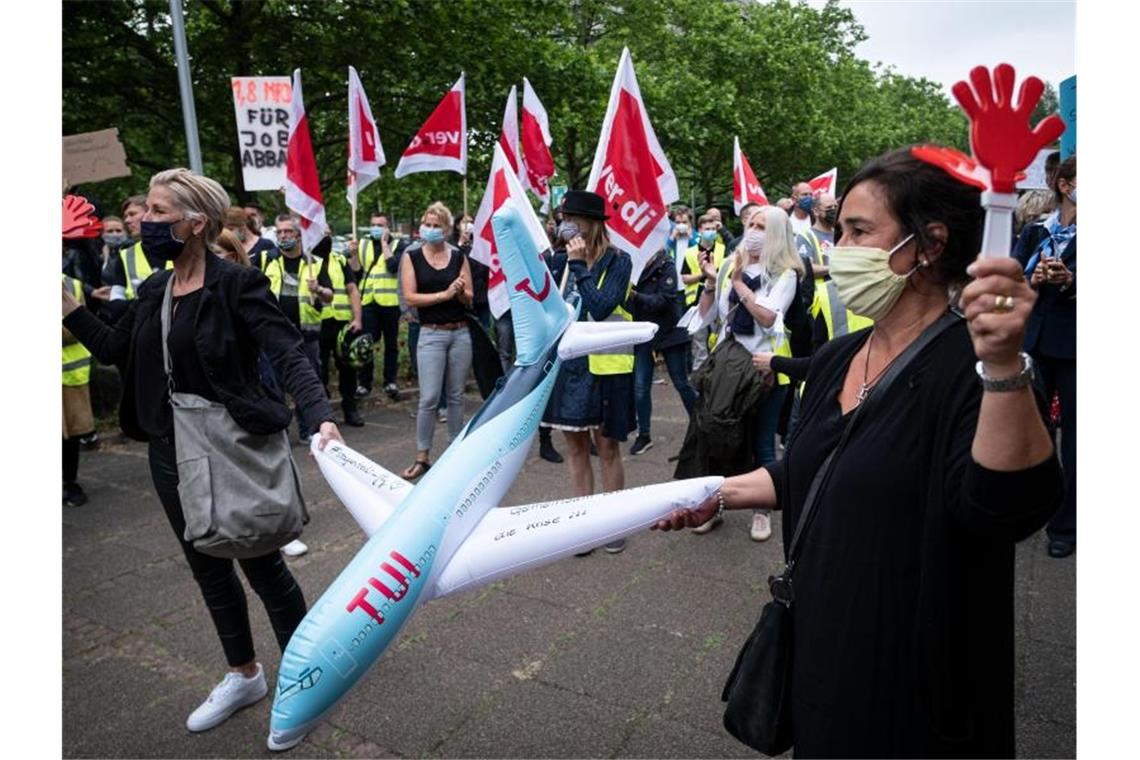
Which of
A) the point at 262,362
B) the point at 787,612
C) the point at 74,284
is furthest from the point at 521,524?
the point at 74,284

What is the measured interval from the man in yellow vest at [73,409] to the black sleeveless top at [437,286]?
2.32 meters

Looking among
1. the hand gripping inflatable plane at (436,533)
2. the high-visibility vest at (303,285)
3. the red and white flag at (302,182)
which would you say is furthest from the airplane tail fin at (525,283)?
the high-visibility vest at (303,285)

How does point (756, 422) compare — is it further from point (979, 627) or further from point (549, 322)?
point (979, 627)

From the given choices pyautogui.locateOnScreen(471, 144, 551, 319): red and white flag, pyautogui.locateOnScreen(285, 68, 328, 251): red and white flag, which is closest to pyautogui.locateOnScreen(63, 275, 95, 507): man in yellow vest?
pyautogui.locateOnScreen(285, 68, 328, 251): red and white flag

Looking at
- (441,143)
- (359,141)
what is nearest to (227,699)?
(359,141)

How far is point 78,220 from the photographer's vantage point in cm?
329

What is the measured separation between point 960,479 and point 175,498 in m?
2.72

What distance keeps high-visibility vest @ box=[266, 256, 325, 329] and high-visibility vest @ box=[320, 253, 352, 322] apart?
15cm

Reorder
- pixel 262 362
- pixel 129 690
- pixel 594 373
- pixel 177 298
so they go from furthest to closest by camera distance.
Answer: pixel 594 373 → pixel 129 690 → pixel 262 362 → pixel 177 298

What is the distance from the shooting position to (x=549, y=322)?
10.1 ft

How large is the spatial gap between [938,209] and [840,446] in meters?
0.51

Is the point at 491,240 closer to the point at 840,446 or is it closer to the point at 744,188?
the point at 744,188

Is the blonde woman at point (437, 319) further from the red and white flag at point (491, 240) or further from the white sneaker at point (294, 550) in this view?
the white sneaker at point (294, 550)

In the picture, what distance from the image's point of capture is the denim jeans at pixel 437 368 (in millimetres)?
6105
